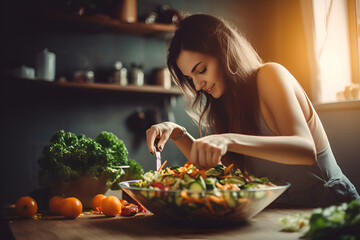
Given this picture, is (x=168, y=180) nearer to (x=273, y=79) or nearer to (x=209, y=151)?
(x=209, y=151)

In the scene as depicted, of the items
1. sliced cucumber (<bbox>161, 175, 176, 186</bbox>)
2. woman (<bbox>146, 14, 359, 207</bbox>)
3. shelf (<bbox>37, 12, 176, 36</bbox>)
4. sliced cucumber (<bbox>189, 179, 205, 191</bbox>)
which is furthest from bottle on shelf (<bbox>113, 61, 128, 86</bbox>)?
sliced cucumber (<bbox>189, 179, 205, 191</bbox>)

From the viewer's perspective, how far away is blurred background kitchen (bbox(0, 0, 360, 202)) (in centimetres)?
260

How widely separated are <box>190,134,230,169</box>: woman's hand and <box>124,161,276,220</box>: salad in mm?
35

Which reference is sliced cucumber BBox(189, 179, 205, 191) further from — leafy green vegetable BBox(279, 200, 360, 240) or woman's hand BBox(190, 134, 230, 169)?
leafy green vegetable BBox(279, 200, 360, 240)

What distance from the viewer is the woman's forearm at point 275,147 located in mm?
A: 912

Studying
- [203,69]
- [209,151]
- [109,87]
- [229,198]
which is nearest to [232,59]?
[203,69]

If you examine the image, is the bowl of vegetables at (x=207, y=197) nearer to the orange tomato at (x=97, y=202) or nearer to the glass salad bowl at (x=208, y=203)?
the glass salad bowl at (x=208, y=203)

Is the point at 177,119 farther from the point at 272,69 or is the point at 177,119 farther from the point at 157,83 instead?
the point at 272,69

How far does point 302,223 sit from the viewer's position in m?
0.76

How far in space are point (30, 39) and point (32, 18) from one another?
0.56ft

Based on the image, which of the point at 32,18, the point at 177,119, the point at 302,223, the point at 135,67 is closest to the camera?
the point at 302,223

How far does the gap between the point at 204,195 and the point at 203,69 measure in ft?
2.58

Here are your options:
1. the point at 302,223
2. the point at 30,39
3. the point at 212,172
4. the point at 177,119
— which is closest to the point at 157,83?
the point at 177,119

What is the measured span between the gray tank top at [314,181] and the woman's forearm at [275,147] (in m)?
0.39
